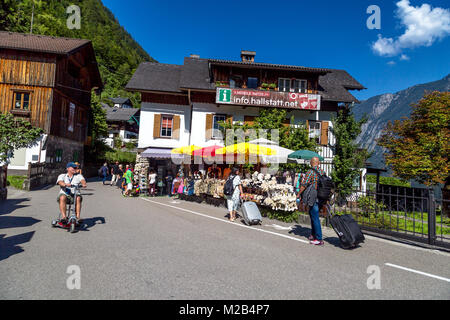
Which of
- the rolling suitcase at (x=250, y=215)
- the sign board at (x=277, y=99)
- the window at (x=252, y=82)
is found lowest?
the rolling suitcase at (x=250, y=215)

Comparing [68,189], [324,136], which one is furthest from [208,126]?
[68,189]

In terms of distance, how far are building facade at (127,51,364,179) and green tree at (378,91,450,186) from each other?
4102 mm

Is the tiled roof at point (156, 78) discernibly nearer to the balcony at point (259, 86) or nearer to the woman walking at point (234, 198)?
the balcony at point (259, 86)

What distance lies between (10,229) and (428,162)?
17.9 meters

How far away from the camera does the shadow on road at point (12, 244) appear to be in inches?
188

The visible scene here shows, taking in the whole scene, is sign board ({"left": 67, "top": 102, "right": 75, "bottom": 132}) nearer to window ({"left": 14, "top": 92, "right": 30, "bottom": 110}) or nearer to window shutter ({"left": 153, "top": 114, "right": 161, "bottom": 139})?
window ({"left": 14, "top": 92, "right": 30, "bottom": 110})

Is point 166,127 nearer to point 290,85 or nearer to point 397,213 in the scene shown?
point 290,85

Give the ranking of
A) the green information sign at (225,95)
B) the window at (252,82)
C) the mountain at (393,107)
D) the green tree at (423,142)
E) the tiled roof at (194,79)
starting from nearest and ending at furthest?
the green tree at (423,142)
the green information sign at (225,95)
the tiled roof at (194,79)
the window at (252,82)
the mountain at (393,107)

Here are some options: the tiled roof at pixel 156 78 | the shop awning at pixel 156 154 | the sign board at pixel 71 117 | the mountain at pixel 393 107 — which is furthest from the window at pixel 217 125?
the mountain at pixel 393 107

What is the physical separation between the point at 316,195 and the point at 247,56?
→ 22649 millimetres

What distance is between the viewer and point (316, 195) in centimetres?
603

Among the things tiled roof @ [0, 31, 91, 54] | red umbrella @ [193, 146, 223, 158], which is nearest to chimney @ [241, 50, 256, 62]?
tiled roof @ [0, 31, 91, 54]

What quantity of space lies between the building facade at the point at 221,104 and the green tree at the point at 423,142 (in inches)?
161

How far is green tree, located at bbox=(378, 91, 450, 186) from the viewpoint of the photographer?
1452 cm
